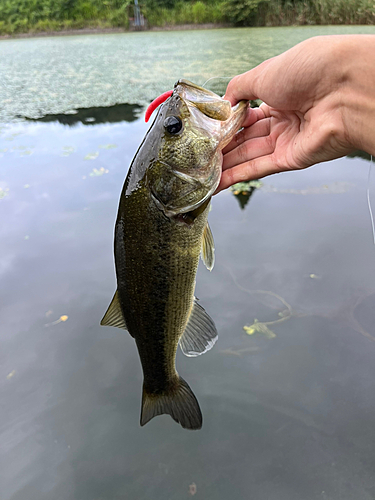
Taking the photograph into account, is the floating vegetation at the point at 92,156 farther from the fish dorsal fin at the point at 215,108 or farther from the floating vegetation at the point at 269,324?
the fish dorsal fin at the point at 215,108

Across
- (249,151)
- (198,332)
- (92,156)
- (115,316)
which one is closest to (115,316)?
(115,316)

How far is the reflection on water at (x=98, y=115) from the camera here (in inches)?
287

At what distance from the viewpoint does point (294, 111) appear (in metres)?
1.85

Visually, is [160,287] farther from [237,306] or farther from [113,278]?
[113,278]

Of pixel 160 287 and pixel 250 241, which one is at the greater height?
Result: pixel 160 287

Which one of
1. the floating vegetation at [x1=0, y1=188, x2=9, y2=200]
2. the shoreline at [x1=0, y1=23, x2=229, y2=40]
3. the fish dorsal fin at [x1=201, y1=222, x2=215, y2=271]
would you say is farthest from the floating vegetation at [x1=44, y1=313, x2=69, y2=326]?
the shoreline at [x1=0, y1=23, x2=229, y2=40]

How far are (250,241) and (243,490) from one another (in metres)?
2.32

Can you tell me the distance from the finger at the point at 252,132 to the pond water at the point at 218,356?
59.9 inches

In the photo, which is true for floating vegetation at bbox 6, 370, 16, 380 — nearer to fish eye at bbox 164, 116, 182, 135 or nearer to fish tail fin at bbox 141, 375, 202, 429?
fish tail fin at bbox 141, 375, 202, 429

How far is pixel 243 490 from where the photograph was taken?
206 centimetres

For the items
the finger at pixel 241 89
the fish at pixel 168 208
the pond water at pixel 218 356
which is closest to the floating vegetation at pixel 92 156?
the pond water at pixel 218 356

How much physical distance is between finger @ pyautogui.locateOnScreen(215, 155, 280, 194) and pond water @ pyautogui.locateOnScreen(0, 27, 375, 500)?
144 centimetres

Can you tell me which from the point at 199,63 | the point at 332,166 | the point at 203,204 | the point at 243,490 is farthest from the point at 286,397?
the point at 199,63

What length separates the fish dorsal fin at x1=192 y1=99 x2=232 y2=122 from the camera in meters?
1.46
